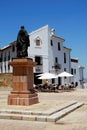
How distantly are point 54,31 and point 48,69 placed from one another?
6.99 meters

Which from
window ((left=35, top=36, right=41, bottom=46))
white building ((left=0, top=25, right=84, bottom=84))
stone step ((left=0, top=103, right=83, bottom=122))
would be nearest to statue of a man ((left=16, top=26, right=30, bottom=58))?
stone step ((left=0, top=103, right=83, bottom=122))

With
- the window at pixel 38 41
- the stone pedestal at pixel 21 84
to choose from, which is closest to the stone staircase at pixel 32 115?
the stone pedestal at pixel 21 84

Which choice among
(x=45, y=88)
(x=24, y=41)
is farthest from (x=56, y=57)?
(x=24, y=41)

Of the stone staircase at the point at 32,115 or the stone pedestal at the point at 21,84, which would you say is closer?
the stone staircase at the point at 32,115

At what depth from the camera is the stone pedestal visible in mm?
15725

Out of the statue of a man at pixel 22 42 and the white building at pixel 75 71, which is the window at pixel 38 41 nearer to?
the white building at pixel 75 71

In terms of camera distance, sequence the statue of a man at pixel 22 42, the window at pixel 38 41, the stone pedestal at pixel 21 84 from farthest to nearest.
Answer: the window at pixel 38 41 → the statue of a man at pixel 22 42 → the stone pedestal at pixel 21 84

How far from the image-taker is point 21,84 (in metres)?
16.0

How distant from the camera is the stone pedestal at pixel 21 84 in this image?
619 inches

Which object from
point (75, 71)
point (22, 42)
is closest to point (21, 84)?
point (22, 42)

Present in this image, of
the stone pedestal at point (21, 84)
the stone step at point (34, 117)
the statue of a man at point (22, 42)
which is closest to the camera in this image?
the stone step at point (34, 117)

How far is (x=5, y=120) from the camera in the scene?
39.8ft

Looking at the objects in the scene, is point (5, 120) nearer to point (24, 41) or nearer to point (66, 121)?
point (66, 121)

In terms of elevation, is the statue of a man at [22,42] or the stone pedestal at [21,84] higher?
the statue of a man at [22,42]
